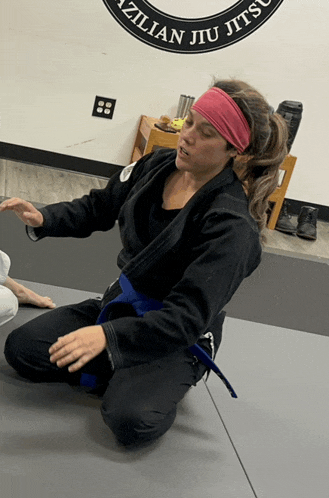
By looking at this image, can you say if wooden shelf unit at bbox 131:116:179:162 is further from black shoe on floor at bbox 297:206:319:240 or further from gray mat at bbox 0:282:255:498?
gray mat at bbox 0:282:255:498

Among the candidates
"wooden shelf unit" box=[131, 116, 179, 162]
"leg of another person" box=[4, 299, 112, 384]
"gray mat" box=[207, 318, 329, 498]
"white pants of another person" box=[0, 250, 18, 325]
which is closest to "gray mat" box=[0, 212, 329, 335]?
"gray mat" box=[207, 318, 329, 498]

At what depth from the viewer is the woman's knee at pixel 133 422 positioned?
1684 mm

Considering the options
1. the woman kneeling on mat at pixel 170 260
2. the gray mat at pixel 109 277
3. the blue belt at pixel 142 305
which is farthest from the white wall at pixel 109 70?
the blue belt at pixel 142 305

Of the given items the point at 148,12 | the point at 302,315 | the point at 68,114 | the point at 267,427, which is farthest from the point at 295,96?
the point at 267,427

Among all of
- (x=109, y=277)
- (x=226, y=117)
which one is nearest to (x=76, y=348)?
(x=226, y=117)

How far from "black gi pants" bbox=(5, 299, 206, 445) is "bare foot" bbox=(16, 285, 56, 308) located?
23cm

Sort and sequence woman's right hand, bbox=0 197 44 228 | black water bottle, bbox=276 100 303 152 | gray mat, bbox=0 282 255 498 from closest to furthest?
gray mat, bbox=0 282 255 498 → woman's right hand, bbox=0 197 44 228 → black water bottle, bbox=276 100 303 152

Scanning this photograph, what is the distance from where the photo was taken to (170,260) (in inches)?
72.4

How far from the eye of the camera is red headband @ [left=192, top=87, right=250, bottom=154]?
1.77 m

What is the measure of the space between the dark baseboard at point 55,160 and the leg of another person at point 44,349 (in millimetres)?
2481

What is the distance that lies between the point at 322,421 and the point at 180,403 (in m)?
0.46

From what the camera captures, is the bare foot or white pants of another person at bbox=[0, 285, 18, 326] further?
the bare foot

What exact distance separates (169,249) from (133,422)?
45 cm

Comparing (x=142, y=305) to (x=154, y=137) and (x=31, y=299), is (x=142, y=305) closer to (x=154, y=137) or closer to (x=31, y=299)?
(x=31, y=299)
